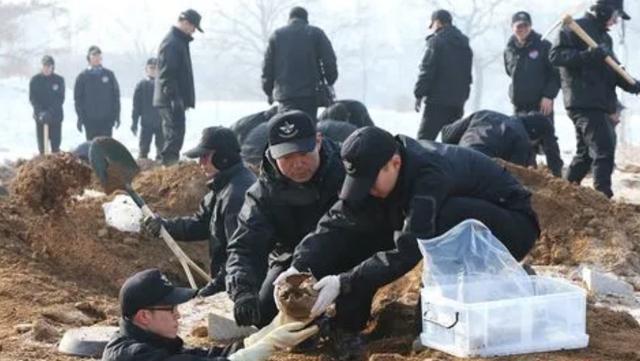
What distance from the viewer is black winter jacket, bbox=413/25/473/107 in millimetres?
11672

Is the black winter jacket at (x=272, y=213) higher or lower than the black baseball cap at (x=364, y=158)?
lower

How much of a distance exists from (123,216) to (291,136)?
4367mm

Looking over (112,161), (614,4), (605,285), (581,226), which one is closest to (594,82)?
(614,4)

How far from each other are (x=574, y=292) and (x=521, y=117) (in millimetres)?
4679

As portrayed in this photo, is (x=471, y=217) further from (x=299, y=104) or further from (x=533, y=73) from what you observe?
(x=533, y=73)

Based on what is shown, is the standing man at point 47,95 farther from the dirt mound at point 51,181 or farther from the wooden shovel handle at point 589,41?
the wooden shovel handle at point 589,41

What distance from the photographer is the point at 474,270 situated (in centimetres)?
523

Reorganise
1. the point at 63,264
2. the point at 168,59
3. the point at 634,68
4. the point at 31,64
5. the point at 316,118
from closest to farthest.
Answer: the point at 63,264 < the point at 316,118 < the point at 168,59 < the point at 31,64 < the point at 634,68

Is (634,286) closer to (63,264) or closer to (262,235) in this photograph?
(262,235)

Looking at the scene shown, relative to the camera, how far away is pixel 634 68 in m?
51.2

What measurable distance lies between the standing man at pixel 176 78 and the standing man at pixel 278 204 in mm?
6908

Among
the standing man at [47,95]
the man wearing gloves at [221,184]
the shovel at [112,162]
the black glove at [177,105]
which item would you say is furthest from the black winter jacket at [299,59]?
the standing man at [47,95]

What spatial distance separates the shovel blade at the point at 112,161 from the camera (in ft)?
28.9

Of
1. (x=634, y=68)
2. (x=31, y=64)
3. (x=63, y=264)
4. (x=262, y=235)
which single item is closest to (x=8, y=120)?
(x=31, y=64)
